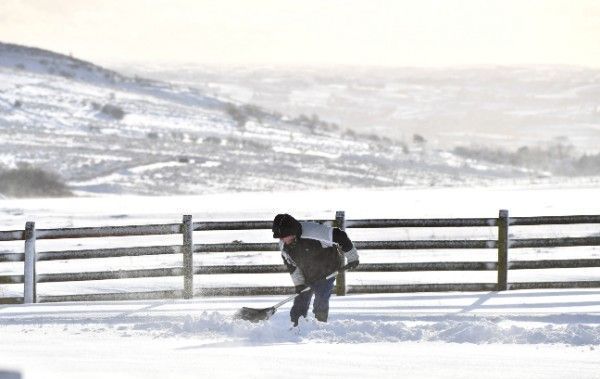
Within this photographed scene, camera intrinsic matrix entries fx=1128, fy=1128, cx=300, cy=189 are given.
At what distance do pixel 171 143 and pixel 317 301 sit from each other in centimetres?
11659

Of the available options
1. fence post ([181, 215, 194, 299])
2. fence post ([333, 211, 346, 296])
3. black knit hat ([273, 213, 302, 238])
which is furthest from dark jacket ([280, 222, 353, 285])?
fence post ([181, 215, 194, 299])

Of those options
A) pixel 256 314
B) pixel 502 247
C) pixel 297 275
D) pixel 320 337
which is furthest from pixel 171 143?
pixel 320 337

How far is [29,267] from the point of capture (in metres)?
15.3

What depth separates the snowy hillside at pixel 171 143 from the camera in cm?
9800

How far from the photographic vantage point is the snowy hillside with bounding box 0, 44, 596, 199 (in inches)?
3858

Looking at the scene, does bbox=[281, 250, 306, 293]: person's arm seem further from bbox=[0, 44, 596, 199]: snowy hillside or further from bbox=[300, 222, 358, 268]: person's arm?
bbox=[0, 44, 596, 199]: snowy hillside

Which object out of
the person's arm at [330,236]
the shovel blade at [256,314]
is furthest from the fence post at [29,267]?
the person's arm at [330,236]

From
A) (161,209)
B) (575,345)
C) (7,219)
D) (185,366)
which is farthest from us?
(161,209)

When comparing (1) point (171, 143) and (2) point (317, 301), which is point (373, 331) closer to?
(2) point (317, 301)

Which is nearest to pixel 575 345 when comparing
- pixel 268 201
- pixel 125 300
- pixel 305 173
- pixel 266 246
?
pixel 266 246

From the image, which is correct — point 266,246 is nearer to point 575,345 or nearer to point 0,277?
point 0,277

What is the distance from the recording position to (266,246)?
15.5 m

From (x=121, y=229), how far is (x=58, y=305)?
4.33 feet

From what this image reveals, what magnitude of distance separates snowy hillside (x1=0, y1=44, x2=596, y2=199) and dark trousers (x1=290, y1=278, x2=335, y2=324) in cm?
6836
